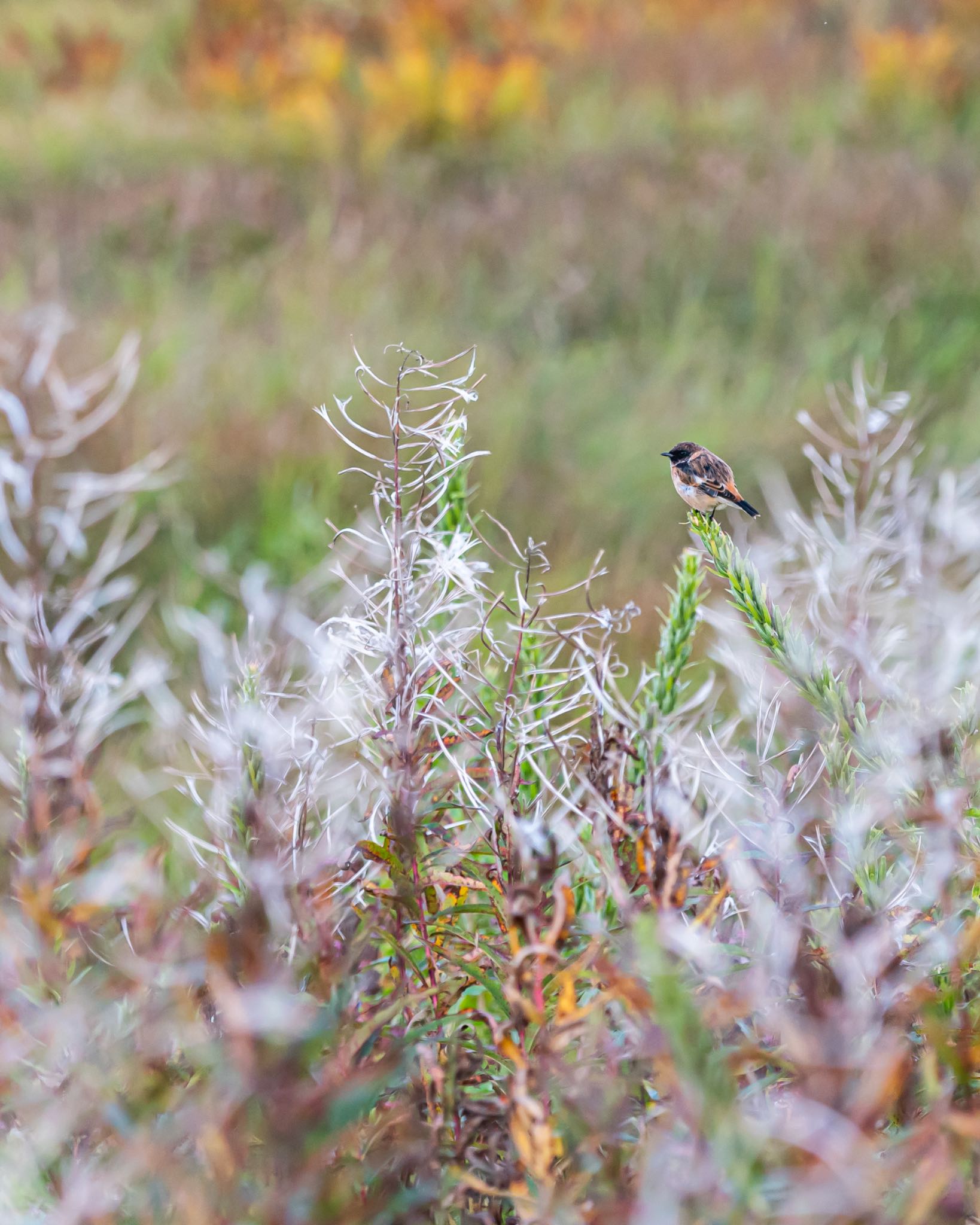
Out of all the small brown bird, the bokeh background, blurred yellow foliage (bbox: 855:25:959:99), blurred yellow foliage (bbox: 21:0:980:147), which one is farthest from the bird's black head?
blurred yellow foliage (bbox: 855:25:959:99)

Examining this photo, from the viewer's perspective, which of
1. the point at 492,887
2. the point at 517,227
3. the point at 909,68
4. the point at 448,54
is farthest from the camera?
the point at 448,54

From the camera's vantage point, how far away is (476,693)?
771 millimetres

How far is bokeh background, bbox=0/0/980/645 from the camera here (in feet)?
9.32

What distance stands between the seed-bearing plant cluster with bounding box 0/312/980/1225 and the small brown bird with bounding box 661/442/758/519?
2 cm

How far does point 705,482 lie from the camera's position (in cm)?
69

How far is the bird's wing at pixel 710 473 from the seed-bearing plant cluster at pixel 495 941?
0.03 metres

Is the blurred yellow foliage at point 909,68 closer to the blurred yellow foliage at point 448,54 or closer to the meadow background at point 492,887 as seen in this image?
the blurred yellow foliage at point 448,54

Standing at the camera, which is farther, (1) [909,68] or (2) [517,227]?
(1) [909,68]

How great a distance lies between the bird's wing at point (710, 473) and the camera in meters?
0.69

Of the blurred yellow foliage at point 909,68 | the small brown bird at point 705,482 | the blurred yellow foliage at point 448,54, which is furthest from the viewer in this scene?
the blurred yellow foliage at point 909,68

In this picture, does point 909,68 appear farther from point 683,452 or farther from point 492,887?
point 492,887

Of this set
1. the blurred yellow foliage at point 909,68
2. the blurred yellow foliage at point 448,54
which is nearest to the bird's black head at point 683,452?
the blurred yellow foliage at point 448,54

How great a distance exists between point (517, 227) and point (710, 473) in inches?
162

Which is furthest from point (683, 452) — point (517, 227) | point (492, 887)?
point (517, 227)
